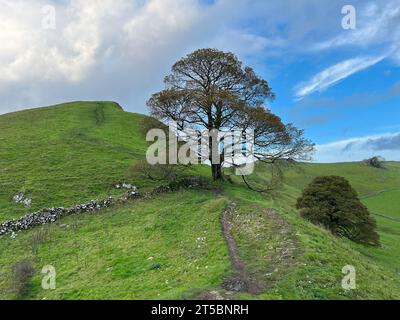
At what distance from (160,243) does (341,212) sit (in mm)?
24421

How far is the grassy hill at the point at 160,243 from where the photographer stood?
59.1ft

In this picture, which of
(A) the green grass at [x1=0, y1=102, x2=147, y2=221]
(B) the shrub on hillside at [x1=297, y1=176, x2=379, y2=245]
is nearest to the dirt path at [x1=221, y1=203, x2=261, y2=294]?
(A) the green grass at [x1=0, y1=102, x2=147, y2=221]

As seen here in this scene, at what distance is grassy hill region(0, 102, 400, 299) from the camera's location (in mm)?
18016

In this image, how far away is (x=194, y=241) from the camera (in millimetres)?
24766

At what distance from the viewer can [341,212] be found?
142 ft

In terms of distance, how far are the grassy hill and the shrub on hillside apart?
237 centimetres

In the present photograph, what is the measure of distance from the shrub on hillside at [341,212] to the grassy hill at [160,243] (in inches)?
93.4
